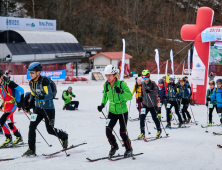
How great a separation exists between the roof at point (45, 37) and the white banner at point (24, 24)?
7.00ft

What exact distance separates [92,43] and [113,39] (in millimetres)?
3916

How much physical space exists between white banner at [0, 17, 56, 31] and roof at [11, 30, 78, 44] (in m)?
2.13

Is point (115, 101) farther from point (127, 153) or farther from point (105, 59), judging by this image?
point (105, 59)

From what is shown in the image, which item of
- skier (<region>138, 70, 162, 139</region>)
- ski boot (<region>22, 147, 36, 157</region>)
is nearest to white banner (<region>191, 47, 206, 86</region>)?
skier (<region>138, 70, 162, 139</region>)

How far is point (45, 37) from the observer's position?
3619cm

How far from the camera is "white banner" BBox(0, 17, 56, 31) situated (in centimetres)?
3562

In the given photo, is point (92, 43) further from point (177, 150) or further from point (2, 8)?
point (177, 150)

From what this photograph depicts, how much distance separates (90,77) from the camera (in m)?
30.8

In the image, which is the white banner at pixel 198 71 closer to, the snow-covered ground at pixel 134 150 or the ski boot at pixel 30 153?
the snow-covered ground at pixel 134 150

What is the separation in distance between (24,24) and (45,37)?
11.8 feet

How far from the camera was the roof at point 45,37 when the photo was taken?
33.9 metres

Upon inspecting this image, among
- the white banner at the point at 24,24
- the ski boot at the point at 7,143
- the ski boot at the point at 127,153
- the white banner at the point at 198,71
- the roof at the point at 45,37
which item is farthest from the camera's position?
the white banner at the point at 24,24

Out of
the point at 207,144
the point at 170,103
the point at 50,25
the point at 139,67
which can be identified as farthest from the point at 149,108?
the point at 139,67

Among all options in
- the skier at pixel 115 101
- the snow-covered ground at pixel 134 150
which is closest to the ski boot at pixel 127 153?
the skier at pixel 115 101
